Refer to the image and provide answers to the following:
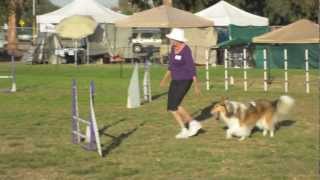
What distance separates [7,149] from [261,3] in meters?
61.7

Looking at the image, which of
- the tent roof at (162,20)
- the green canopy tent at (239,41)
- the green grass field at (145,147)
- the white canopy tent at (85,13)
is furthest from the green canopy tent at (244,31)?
the green grass field at (145,147)

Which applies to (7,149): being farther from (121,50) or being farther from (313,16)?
(313,16)

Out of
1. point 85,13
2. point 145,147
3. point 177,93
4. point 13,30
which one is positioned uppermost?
point 85,13

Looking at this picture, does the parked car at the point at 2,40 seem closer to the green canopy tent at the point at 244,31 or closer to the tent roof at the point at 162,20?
the green canopy tent at the point at 244,31

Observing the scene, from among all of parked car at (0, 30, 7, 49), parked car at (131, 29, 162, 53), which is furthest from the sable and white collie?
parked car at (0, 30, 7, 49)

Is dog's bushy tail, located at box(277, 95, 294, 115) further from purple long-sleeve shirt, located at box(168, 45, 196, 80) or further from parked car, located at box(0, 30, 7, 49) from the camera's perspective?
parked car, located at box(0, 30, 7, 49)

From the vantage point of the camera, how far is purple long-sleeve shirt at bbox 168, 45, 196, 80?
12.2 meters

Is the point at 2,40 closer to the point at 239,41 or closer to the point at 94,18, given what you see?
the point at 94,18

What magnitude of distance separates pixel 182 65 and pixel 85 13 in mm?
32956

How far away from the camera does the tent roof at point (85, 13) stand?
44.7m

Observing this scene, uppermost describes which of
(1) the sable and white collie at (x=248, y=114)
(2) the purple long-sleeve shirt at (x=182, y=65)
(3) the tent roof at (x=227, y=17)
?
(3) the tent roof at (x=227, y=17)

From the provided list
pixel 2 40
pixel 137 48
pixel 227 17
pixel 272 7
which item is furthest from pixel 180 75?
pixel 272 7

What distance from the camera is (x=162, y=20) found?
36.2 m

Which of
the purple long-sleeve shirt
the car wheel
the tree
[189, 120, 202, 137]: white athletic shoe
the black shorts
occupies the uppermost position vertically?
the tree
